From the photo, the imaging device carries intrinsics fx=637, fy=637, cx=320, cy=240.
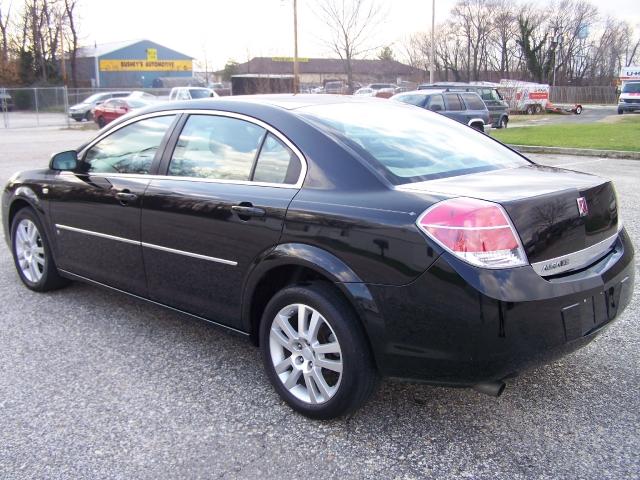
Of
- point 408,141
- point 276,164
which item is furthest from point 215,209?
point 408,141

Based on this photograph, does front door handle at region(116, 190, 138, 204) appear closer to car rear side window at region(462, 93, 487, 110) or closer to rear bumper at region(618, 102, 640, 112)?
car rear side window at region(462, 93, 487, 110)

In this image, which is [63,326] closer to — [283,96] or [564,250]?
[283,96]

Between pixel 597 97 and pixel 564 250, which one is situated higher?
pixel 597 97

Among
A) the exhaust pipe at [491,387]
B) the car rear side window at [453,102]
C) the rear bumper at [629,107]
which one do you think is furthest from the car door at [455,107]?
the rear bumper at [629,107]

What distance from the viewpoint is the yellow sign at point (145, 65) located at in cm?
6824

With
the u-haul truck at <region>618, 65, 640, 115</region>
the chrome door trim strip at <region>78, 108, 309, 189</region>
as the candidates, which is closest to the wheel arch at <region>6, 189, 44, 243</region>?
the chrome door trim strip at <region>78, 108, 309, 189</region>

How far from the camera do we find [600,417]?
121 inches

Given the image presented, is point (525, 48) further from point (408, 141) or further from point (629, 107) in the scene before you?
point (408, 141)

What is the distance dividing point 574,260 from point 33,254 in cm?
411

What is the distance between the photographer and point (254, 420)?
10.3 ft

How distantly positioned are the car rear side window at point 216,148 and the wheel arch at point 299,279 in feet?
1.86

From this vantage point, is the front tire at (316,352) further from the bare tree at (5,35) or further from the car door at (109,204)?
the bare tree at (5,35)

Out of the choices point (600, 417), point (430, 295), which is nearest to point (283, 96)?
point (430, 295)

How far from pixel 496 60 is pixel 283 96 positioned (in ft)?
257
